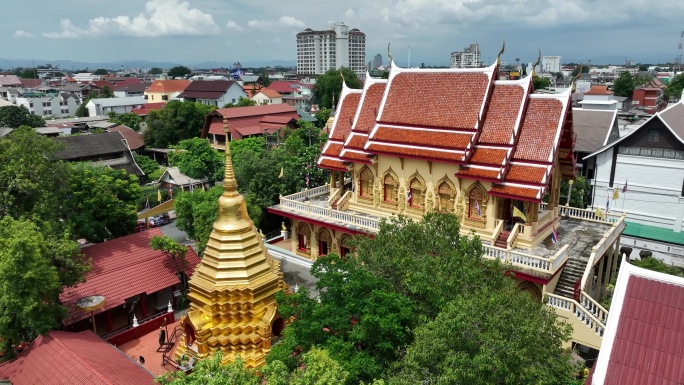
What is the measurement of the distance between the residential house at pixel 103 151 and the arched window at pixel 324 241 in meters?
28.5

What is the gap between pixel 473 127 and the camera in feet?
75.2

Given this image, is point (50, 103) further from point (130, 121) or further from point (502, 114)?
point (502, 114)

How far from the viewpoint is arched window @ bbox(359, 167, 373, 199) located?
1065 inches

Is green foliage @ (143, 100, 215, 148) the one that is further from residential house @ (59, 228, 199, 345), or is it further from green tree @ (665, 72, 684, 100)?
green tree @ (665, 72, 684, 100)

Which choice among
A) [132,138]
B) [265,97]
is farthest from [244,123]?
[265,97]

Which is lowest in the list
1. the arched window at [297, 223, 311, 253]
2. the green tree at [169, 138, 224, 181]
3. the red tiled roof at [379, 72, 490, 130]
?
the arched window at [297, 223, 311, 253]

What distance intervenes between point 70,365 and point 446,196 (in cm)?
1737

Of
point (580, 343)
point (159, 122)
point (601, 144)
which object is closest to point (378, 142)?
point (580, 343)

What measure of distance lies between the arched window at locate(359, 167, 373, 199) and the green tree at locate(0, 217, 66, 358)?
51.1 ft

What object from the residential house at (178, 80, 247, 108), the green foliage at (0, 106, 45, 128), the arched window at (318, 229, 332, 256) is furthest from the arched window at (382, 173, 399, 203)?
the residential house at (178, 80, 247, 108)

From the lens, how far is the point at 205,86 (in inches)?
3875

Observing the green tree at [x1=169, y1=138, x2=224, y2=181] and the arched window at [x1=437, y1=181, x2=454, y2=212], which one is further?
the green tree at [x1=169, y1=138, x2=224, y2=181]

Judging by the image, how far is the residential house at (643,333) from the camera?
9.75 meters

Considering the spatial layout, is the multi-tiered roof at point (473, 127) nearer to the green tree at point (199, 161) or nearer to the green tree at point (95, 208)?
the green tree at point (95, 208)
